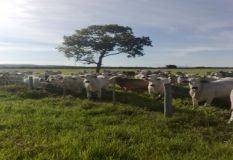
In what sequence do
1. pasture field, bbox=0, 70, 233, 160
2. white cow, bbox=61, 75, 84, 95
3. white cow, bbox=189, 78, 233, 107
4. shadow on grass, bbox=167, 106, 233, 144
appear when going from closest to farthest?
pasture field, bbox=0, 70, 233, 160 → shadow on grass, bbox=167, 106, 233, 144 → white cow, bbox=189, 78, 233, 107 → white cow, bbox=61, 75, 84, 95

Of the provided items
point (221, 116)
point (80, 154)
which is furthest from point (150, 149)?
point (221, 116)

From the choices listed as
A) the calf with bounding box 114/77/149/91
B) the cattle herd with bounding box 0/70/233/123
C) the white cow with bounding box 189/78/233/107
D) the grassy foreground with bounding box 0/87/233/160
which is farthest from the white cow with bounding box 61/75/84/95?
the grassy foreground with bounding box 0/87/233/160

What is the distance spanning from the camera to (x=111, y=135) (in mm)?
8297

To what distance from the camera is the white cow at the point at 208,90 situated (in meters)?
15.2

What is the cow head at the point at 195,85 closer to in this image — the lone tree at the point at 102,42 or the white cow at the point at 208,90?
the white cow at the point at 208,90

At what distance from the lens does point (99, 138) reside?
8.05m

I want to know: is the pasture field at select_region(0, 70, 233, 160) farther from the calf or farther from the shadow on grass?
the calf

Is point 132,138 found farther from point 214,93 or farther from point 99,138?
point 214,93

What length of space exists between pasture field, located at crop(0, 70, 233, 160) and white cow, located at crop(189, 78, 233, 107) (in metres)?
2.34

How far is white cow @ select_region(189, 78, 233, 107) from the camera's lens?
1521 cm

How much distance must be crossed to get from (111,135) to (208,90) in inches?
320

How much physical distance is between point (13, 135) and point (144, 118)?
4121 mm

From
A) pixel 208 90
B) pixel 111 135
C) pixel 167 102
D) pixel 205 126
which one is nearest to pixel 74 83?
pixel 208 90

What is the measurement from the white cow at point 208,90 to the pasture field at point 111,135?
7.68ft
